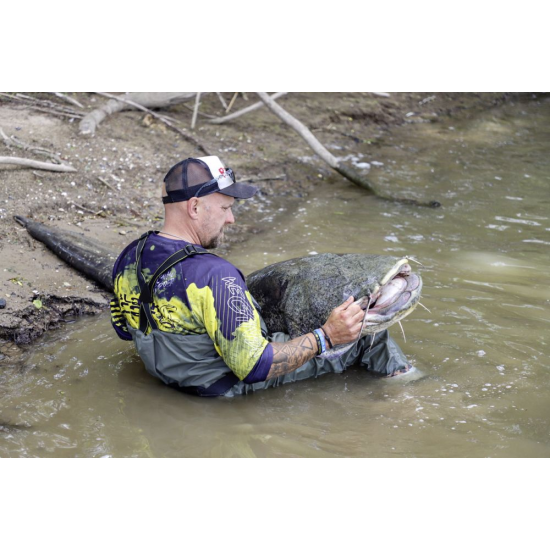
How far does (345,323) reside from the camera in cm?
329

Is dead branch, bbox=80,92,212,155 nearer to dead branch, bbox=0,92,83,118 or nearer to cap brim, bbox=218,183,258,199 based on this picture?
dead branch, bbox=0,92,83,118

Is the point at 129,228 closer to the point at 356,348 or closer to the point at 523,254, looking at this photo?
the point at 356,348

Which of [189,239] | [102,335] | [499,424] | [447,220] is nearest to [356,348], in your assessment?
[499,424]

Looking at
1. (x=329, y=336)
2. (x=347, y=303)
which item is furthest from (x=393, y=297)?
(x=329, y=336)

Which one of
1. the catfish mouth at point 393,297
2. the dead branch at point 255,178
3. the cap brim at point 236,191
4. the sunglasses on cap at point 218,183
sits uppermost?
the sunglasses on cap at point 218,183

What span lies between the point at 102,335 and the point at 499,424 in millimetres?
2603

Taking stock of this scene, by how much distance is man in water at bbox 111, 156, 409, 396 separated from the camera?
3188 mm

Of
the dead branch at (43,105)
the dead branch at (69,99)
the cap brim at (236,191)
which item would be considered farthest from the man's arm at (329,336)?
the dead branch at (69,99)

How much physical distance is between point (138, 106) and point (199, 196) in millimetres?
4958

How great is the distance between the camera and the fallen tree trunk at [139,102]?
7668 mm

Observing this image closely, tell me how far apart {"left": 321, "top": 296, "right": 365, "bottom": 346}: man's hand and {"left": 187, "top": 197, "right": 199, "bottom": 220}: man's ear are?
857 millimetres

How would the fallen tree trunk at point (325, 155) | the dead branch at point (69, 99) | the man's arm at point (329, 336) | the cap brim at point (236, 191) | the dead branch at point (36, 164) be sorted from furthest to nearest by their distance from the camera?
the dead branch at point (69, 99)
the fallen tree trunk at point (325, 155)
the dead branch at point (36, 164)
the cap brim at point (236, 191)
the man's arm at point (329, 336)

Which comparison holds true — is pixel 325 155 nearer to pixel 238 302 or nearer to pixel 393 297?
pixel 393 297

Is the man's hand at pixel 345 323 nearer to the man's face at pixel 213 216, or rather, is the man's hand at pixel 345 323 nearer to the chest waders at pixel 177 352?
the chest waders at pixel 177 352
